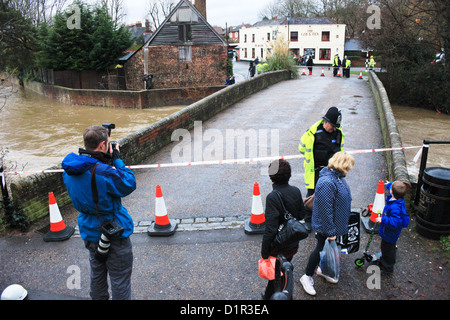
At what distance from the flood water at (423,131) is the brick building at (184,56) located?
15768 millimetres

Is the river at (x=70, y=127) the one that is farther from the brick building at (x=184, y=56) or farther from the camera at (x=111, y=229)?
the camera at (x=111, y=229)

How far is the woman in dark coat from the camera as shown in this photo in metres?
3.54

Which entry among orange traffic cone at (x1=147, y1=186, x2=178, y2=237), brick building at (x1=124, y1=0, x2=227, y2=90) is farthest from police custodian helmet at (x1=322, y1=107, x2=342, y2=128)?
brick building at (x1=124, y1=0, x2=227, y2=90)

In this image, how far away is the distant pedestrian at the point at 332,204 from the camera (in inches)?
151

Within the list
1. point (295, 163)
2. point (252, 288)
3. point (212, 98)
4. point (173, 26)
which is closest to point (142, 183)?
point (295, 163)

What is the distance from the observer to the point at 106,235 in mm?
3146

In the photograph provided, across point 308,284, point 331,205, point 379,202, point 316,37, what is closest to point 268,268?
point 308,284

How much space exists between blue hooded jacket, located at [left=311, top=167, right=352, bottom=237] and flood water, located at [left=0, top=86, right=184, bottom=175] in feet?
35.3

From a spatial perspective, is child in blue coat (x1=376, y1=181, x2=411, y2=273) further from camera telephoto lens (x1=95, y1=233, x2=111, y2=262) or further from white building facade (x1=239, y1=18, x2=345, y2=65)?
white building facade (x1=239, y1=18, x2=345, y2=65)

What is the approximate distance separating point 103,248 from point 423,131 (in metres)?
18.3

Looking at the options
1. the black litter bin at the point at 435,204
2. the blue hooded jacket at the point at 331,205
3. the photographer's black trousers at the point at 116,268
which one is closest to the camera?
the photographer's black trousers at the point at 116,268

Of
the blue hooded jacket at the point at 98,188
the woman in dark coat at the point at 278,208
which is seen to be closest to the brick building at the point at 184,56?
the woman in dark coat at the point at 278,208

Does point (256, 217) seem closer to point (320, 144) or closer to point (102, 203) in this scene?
point (320, 144)

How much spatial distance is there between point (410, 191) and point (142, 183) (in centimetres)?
494
